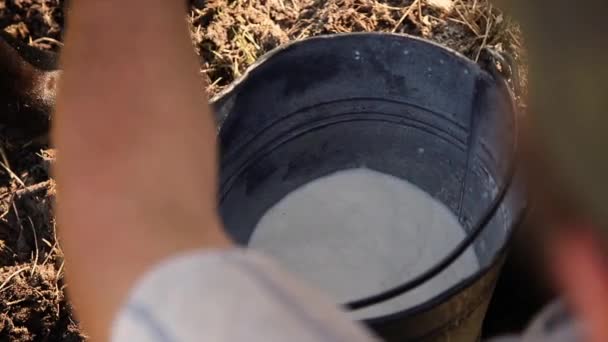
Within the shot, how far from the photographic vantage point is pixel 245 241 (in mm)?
1369

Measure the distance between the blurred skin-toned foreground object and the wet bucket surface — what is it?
632mm

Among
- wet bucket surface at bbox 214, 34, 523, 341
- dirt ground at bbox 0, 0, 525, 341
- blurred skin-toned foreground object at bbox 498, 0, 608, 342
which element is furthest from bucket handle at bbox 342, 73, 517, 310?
dirt ground at bbox 0, 0, 525, 341

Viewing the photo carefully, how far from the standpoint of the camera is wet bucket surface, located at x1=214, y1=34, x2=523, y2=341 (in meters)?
1.18

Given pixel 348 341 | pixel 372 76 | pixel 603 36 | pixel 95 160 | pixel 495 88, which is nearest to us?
pixel 603 36

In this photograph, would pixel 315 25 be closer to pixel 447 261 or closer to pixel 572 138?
pixel 447 261

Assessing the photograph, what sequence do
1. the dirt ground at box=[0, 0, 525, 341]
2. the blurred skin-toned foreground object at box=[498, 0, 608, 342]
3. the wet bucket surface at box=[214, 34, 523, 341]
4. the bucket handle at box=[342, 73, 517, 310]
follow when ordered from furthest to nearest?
the dirt ground at box=[0, 0, 525, 341] < the wet bucket surface at box=[214, 34, 523, 341] < the bucket handle at box=[342, 73, 517, 310] < the blurred skin-toned foreground object at box=[498, 0, 608, 342]

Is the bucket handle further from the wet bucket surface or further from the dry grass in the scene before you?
the dry grass

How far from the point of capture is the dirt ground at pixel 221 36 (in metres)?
1.54

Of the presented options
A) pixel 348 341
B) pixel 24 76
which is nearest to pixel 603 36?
pixel 348 341

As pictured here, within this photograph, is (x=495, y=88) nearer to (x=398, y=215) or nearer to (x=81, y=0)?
(x=398, y=215)

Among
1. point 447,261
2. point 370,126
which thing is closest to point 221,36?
point 370,126

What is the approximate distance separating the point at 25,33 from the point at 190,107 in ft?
4.22

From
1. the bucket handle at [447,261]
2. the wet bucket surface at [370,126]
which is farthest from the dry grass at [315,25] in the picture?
the bucket handle at [447,261]

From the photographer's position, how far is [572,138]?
0.35m
